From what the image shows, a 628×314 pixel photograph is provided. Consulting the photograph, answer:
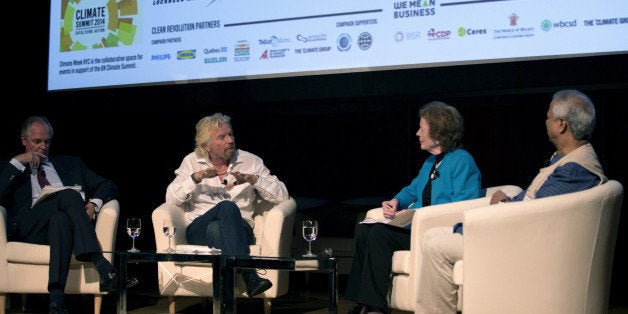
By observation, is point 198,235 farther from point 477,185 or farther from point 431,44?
point 431,44

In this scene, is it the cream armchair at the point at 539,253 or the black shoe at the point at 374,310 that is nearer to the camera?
the cream armchair at the point at 539,253

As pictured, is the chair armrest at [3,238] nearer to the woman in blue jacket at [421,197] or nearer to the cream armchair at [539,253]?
the woman in blue jacket at [421,197]

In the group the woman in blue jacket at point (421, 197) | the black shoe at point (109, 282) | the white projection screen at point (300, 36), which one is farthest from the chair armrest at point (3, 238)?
the woman in blue jacket at point (421, 197)

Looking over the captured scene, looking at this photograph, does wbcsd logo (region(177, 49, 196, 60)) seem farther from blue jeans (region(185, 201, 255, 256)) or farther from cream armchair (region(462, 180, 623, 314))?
cream armchair (region(462, 180, 623, 314))

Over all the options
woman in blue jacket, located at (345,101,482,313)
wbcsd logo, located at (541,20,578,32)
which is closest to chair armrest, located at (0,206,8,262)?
woman in blue jacket, located at (345,101,482,313)

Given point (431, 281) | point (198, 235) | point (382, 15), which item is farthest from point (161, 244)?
point (382, 15)

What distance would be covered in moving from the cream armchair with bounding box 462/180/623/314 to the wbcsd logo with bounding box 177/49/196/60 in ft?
9.56

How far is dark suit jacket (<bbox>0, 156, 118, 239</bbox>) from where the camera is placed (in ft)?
14.8

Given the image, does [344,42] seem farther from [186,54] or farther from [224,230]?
[224,230]

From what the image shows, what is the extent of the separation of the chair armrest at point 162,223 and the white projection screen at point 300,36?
1.27 meters

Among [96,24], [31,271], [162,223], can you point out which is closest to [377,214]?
[162,223]

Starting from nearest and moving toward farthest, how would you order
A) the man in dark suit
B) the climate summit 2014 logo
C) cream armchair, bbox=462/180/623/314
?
cream armchair, bbox=462/180/623/314 → the man in dark suit → the climate summit 2014 logo

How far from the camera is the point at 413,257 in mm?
3570

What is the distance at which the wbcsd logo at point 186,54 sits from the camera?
18.0 ft
